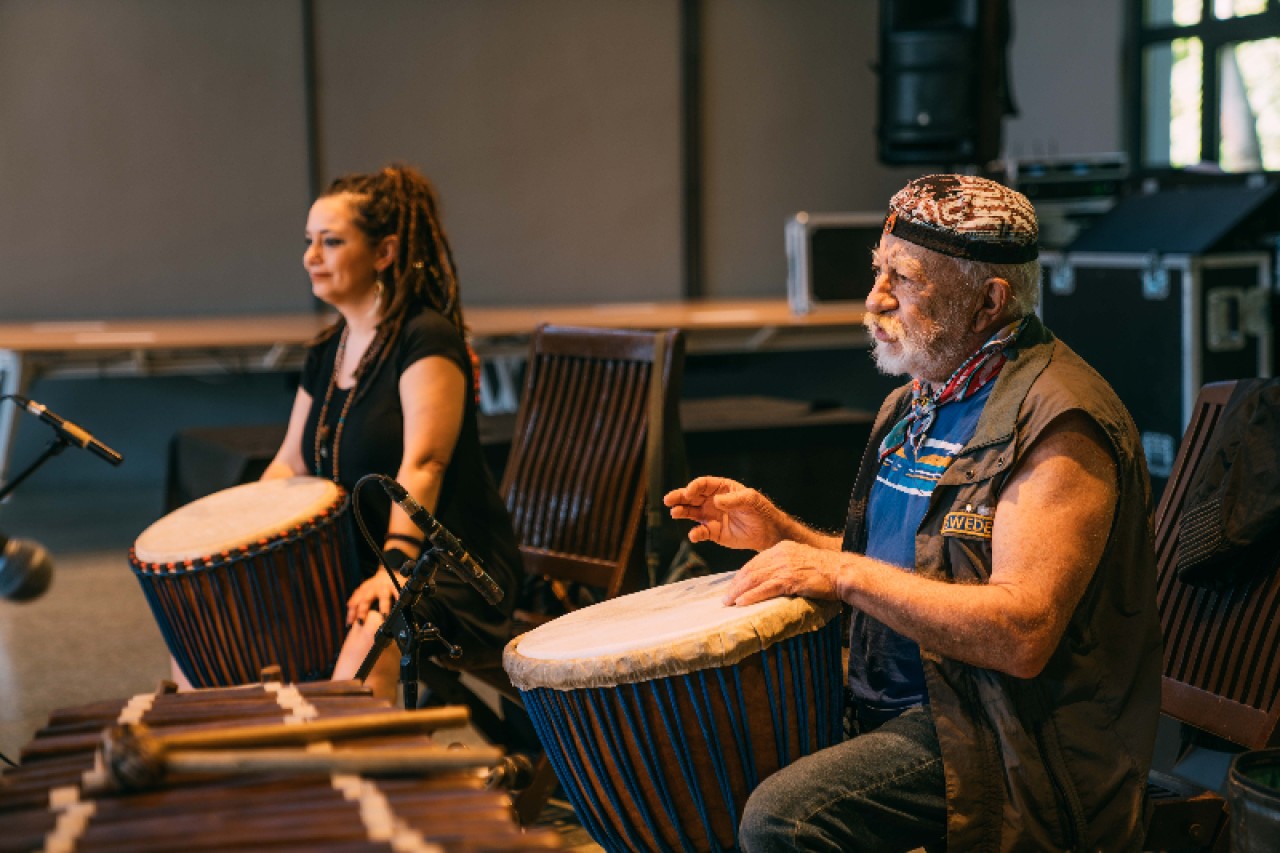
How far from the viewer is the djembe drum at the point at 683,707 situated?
2.04m

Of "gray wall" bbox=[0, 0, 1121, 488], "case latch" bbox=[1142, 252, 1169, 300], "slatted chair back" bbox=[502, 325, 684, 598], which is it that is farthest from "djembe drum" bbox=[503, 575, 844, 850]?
"gray wall" bbox=[0, 0, 1121, 488]

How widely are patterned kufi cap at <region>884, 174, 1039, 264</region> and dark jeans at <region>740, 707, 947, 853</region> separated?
69 centimetres

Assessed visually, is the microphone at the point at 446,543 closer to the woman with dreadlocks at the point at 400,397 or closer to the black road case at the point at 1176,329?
the woman with dreadlocks at the point at 400,397

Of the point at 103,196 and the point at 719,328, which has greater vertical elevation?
the point at 103,196

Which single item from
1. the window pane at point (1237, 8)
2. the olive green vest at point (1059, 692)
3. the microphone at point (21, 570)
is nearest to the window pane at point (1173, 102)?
the window pane at point (1237, 8)

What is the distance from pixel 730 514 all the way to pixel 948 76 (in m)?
5.47

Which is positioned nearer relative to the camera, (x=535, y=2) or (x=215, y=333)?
(x=215, y=333)

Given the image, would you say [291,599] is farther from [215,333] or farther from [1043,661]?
[215,333]

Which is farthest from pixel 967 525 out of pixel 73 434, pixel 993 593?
pixel 73 434

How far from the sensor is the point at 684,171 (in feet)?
30.4

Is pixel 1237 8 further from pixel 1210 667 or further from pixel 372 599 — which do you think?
pixel 372 599

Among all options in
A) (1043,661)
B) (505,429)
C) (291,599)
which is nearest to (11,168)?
(505,429)

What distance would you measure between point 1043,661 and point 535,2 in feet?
24.9

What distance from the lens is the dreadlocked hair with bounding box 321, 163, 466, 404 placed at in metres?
3.25
